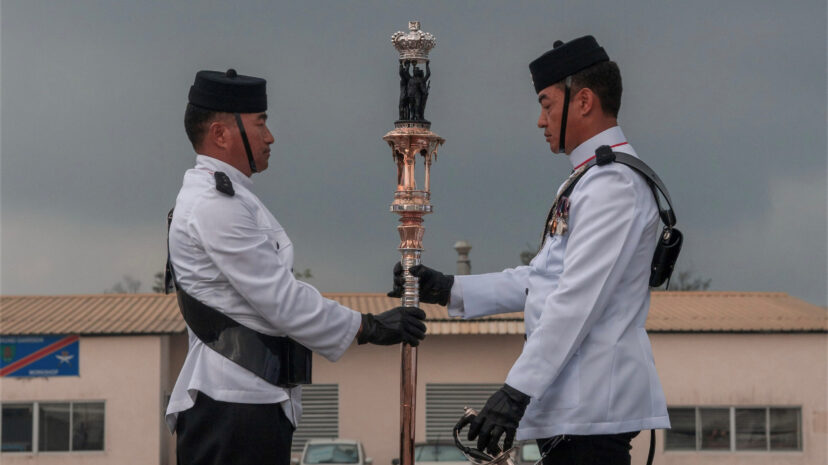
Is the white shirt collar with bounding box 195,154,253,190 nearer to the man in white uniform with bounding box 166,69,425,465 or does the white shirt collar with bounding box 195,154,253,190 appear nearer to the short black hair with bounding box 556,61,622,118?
the man in white uniform with bounding box 166,69,425,465

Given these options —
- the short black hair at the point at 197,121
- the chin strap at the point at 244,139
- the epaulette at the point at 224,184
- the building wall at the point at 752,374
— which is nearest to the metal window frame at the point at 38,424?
the building wall at the point at 752,374

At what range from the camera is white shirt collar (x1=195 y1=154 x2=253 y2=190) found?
4.73 metres

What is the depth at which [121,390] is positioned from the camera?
23.7 meters

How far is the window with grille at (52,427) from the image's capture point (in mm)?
23844

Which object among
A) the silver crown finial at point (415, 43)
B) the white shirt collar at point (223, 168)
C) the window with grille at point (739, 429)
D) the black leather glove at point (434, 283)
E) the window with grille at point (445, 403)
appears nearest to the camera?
the white shirt collar at point (223, 168)

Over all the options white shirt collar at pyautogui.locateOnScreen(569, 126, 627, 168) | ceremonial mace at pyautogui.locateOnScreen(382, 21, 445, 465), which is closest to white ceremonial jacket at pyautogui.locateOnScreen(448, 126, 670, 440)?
white shirt collar at pyautogui.locateOnScreen(569, 126, 627, 168)

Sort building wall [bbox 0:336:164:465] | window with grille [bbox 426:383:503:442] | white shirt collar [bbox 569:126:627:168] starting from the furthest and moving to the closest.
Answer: window with grille [bbox 426:383:503:442]
building wall [bbox 0:336:164:465]
white shirt collar [bbox 569:126:627:168]

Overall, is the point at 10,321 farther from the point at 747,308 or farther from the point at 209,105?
the point at 209,105

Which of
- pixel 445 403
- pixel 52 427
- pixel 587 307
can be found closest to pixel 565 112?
pixel 587 307

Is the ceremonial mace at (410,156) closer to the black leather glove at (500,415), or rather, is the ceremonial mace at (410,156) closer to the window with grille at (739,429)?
the black leather glove at (500,415)

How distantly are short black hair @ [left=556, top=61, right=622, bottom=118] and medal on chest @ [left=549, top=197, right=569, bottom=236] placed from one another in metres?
0.38

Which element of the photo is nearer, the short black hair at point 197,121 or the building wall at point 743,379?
the short black hair at point 197,121

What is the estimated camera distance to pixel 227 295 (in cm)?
456

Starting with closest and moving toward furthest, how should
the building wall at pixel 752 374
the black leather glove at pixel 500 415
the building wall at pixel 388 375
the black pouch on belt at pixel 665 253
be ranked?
1. the black leather glove at pixel 500 415
2. the black pouch on belt at pixel 665 253
3. the building wall at pixel 752 374
4. the building wall at pixel 388 375
